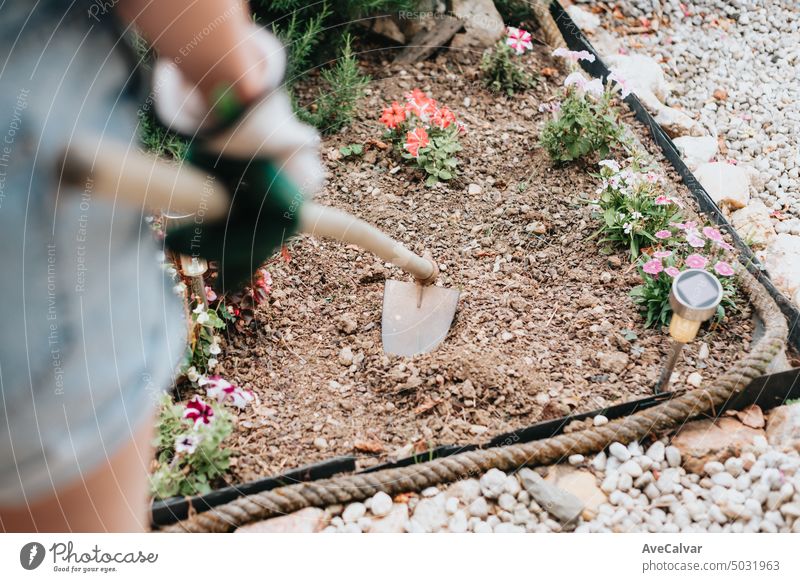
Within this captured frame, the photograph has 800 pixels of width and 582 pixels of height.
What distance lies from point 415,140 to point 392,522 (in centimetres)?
79

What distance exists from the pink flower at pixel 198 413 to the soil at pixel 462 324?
78 mm

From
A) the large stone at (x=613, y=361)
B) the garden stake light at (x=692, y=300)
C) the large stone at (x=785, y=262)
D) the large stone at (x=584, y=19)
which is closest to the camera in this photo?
the garden stake light at (x=692, y=300)

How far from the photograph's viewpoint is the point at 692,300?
985 millimetres

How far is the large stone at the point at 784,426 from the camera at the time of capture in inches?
42.4

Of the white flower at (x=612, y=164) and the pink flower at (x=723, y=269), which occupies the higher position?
the white flower at (x=612, y=164)

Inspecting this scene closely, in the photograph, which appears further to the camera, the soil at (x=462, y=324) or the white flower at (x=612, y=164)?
the white flower at (x=612, y=164)

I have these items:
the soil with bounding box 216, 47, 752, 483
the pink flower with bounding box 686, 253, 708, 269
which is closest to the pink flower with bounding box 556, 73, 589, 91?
the soil with bounding box 216, 47, 752, 483

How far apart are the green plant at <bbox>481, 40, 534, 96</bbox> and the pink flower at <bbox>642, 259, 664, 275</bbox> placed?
619 mm

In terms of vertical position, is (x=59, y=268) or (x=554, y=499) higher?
(x=59, y=268)

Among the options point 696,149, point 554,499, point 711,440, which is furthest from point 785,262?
point 554,499

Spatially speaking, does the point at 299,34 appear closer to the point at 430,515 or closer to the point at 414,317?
the point at 414,317

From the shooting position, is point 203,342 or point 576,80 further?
point 576,80

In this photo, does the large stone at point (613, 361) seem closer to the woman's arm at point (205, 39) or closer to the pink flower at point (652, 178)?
the pink flower at point (652, 178)

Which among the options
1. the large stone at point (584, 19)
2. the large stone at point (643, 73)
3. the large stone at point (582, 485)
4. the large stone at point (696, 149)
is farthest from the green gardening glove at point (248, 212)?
the large stone at point (584, 19)
